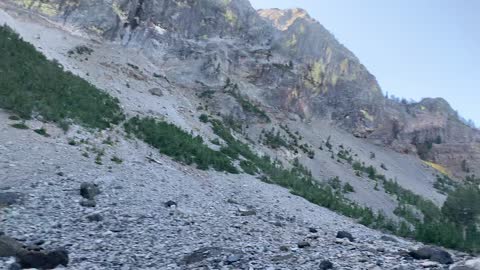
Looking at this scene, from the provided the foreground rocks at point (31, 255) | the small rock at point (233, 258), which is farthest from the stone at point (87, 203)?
the small rock at point (233, 258)

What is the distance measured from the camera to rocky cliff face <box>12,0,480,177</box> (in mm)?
59250

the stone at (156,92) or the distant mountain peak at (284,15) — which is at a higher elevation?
the distant mountain peak at (284,15)

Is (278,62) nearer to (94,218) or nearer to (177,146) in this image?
(177,146)

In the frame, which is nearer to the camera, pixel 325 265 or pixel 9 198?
pixel 325 265

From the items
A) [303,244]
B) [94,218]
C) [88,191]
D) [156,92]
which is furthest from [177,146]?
[303,244]

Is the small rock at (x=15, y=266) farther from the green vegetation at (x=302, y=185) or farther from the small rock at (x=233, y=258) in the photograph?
the green vegetation at (x=302, y=185)

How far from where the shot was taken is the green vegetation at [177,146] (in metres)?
31.5

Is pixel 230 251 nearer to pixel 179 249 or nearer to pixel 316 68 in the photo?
pixel 179 249

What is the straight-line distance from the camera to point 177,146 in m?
32.6

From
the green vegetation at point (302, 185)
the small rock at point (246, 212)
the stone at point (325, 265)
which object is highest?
the stone at point (325, 265)

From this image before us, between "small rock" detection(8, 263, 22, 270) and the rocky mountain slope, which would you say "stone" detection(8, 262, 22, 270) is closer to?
"small rock" detection(8, 263, 22, 270)

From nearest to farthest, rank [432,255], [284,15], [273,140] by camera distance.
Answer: [432,255] < [273,140] < [284,15]

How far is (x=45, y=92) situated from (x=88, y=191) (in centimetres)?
1463

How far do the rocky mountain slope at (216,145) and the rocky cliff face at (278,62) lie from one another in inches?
11.0
